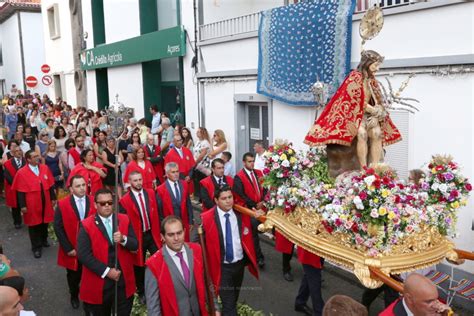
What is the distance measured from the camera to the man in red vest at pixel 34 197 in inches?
322

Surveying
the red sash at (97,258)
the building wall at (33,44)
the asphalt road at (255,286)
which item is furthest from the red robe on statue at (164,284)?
the building wall at (33,44)

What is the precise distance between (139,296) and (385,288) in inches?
124

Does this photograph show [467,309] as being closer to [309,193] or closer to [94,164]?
[309,193]

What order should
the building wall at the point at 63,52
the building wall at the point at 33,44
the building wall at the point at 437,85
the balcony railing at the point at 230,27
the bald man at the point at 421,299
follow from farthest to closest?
1. the building wall at the point at 33,44
2. the building wall at the point at 63,52
3. the balcony railing at the point at 230,27
4. the building wall at the point at 437,85
5. the bald man at the point at 421,299

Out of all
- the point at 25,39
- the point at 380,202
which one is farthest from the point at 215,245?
the point at 25,39

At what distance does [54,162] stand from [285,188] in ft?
21.6

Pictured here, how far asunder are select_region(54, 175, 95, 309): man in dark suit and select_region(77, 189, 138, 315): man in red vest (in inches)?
34.7

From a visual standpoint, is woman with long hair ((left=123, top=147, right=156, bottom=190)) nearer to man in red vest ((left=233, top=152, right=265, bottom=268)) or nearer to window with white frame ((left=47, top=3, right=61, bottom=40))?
man in red vest ((left=233, top=152, right=265, bottom=268))

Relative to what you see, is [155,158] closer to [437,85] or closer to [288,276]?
[288,276]

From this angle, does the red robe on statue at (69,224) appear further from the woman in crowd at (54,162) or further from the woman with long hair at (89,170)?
the woman in crowd at (54,162)

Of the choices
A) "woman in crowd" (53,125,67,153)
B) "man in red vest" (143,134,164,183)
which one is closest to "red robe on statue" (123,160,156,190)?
"man in red vest" (143,134,164,183)

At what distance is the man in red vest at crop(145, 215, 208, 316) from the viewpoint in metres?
4.00

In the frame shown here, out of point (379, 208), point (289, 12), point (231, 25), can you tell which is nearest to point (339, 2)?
point (289, 12)

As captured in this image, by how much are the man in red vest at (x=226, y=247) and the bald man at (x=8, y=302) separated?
236 cm
